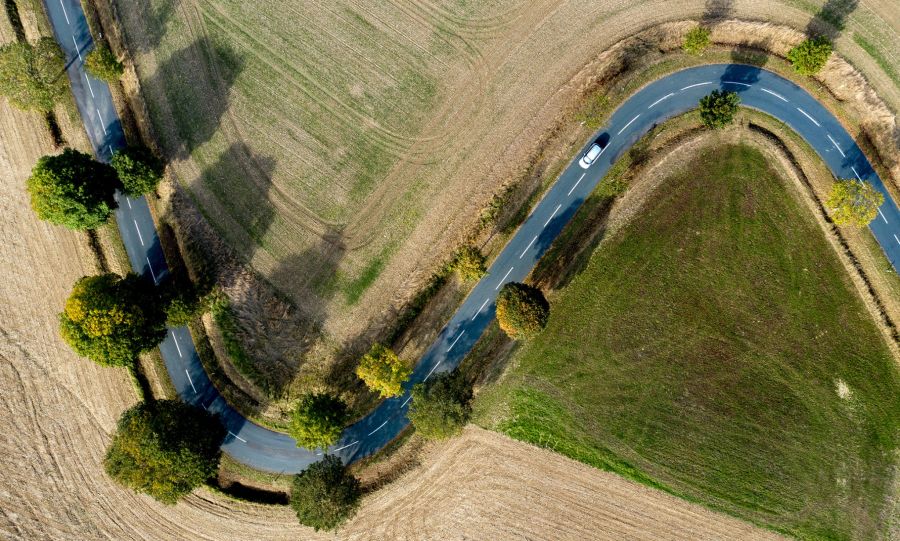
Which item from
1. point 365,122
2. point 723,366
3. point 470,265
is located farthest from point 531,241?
point 723,366

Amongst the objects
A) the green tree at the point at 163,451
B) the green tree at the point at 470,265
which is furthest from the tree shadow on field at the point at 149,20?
the green tree at the point at 470,265

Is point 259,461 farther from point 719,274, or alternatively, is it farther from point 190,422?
point 719,274

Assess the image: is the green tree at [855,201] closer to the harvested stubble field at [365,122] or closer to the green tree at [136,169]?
the harvested stubble field at [365,122]

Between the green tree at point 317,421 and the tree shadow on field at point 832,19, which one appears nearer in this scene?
the green tree at point 317,421

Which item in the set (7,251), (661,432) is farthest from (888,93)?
(7,251)

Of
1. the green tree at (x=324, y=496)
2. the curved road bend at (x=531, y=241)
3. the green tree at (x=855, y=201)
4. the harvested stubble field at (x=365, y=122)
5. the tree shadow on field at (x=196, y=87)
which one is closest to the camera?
the green tree at (x=324, y=496)

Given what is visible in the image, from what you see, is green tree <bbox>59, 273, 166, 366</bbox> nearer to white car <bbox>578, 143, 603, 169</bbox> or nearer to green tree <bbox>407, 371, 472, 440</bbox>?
green tree <bbox>407, 371, 472, 440</bbox>

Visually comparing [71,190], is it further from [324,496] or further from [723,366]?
[723,366]
